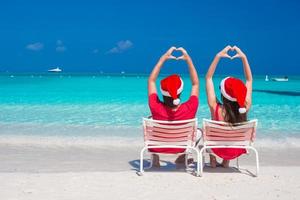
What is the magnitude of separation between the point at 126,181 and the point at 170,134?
2.65 feet

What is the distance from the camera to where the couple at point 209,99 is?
19.0 feet

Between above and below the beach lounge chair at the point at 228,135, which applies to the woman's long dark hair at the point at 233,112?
above

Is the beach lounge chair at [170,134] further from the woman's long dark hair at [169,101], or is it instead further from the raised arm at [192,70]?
the raised arm at [192,70]

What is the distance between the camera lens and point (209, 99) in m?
6.12

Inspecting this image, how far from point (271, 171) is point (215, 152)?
2.90 feet

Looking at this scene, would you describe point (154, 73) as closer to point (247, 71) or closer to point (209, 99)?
point (209, 99)

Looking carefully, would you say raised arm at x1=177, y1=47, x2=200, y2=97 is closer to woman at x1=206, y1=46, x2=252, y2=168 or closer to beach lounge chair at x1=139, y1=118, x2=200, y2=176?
woman at x1=206, y1=46, x2=252, y2=168

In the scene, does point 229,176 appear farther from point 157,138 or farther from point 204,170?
point 157,138

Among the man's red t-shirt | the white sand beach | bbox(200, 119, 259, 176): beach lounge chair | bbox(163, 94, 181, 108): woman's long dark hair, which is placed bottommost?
the white sand beach

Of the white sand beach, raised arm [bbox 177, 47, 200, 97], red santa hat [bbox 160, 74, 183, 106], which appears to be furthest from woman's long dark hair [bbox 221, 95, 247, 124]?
the white sand beach

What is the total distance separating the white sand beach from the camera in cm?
513

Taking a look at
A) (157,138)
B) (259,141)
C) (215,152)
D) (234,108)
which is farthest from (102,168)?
(259,141)

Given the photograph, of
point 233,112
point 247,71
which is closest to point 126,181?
point 233,112

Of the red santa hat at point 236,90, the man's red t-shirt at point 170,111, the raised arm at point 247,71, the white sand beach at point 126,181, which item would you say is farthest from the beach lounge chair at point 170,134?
the raised arm at point 247,71
